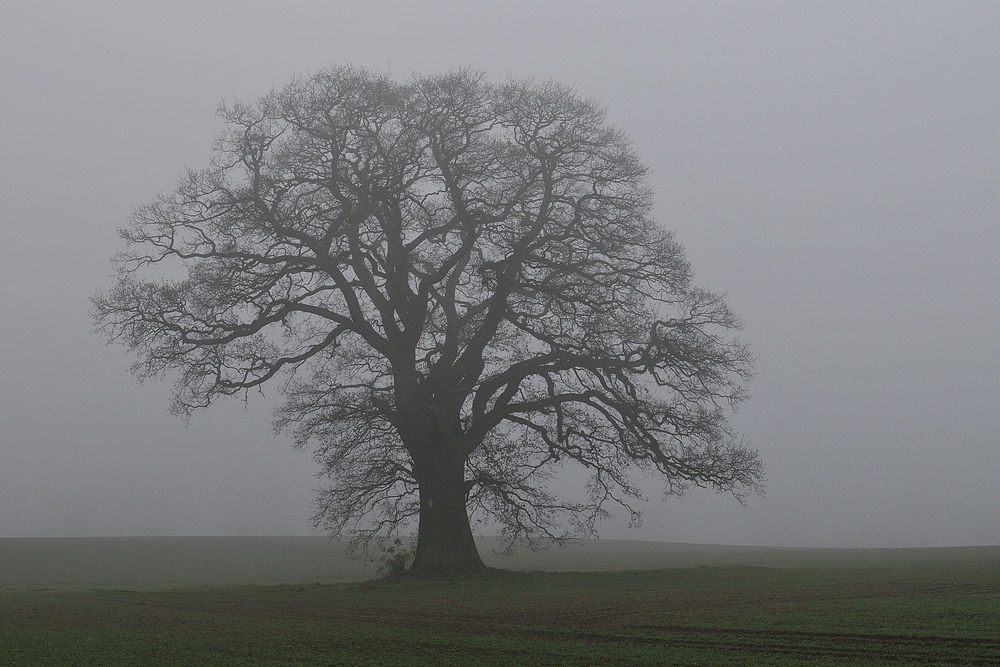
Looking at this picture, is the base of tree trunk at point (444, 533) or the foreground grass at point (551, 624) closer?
the foreground grass at point (551, 624)

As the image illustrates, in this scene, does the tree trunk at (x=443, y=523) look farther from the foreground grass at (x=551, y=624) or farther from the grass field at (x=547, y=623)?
the foreground grass at (x=551, y=624)

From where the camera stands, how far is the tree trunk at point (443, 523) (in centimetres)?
2102

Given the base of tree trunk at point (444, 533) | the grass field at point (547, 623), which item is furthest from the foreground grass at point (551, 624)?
the base of tree trunk at point (444, 533)

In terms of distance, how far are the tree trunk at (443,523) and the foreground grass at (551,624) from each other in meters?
2.21

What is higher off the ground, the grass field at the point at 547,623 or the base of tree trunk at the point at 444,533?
the base of tree trunk at the point at 444,533

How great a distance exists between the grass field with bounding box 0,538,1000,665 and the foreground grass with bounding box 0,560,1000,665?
0.09ft

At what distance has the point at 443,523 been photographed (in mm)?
21312

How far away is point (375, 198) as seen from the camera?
20766 mm

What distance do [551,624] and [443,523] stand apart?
9.48m

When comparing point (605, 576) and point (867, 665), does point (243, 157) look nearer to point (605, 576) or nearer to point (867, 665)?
point (605, 576)

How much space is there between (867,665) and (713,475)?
1274 cm

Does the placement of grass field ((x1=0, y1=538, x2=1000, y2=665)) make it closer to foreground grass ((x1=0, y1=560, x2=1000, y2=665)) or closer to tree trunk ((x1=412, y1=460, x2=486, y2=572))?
foreground grass ((x1=0, y1=560, x2=1000, y2=665))

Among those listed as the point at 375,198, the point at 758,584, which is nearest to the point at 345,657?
the point at 758,584

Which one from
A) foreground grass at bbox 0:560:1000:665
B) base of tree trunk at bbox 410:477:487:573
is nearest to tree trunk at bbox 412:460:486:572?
base of tree trunk at bbox 410:477:487:573
